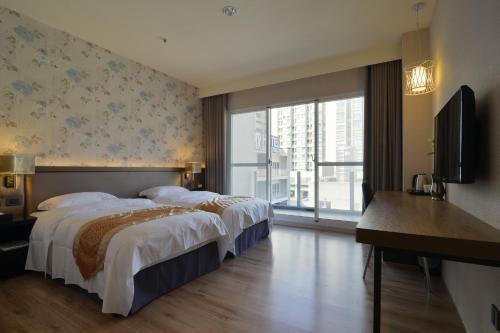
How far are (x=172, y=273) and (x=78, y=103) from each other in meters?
2.76

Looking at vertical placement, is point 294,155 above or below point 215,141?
below

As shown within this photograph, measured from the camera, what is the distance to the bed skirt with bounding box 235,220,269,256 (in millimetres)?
3154

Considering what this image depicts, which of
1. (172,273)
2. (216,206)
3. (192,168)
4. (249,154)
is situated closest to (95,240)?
(172,273)

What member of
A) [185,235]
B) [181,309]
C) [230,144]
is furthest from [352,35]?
[181,309]

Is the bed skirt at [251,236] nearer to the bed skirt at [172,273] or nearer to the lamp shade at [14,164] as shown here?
the bed skirt at [172,273]

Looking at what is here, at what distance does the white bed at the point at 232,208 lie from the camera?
118 inches

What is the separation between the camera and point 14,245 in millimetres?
2500

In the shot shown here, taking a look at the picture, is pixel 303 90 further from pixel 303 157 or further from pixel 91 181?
pixel 91 181

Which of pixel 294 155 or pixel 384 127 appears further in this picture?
pixel 294 155

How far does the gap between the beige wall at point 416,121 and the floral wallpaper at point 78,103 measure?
155 inches

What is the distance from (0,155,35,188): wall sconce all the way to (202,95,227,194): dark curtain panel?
10.1 ft

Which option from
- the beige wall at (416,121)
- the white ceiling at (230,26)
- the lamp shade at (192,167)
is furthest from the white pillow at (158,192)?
the beige wall at (416,121)

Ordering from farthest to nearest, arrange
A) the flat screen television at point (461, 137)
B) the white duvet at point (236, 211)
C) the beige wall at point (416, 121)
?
the beige wall at point (416, 121), the white duvet at point (236, 211), the flat screen television at point (461, 137)

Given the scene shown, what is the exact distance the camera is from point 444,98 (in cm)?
231
